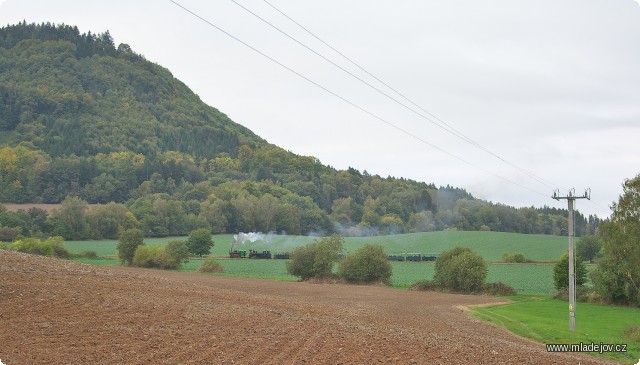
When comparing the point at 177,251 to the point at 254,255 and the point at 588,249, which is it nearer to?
the point at 254,255

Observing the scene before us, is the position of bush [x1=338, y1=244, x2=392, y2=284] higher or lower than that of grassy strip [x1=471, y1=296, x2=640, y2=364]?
higher

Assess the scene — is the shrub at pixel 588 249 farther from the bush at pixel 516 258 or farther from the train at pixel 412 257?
the train at pixel 412 257

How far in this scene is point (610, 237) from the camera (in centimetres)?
7012

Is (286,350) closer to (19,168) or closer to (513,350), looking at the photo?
(513,350)

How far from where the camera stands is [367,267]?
82250 millimetres

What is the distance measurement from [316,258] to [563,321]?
41.7 meters

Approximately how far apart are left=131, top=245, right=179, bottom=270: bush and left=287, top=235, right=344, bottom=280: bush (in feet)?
56.0

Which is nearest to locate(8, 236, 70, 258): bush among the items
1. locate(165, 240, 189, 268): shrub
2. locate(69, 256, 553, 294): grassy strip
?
locate(69, 256, 553, 294): grassy strip

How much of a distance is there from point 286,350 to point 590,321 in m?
32.9

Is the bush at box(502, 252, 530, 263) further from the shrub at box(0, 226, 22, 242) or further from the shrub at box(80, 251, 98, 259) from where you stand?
the shrub at box(0, 226, 22, 242)

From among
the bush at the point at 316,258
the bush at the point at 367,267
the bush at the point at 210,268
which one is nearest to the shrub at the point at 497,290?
the bush at the point at 367,267

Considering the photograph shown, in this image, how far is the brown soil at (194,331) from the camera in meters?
20.8

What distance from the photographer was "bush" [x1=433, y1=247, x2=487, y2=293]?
7556cm

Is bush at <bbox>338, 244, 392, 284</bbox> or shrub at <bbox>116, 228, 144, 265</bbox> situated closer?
bush at <bbox>338, 244, 392, 284</bbox>
